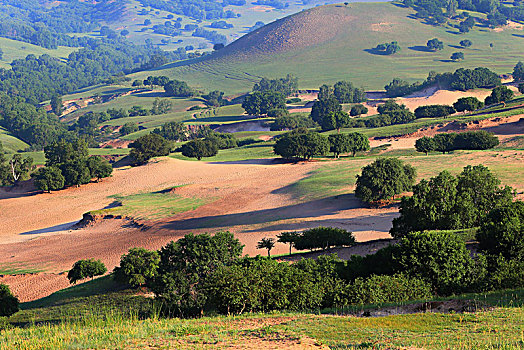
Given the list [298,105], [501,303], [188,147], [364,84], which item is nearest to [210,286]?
[501,303]

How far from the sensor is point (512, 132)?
92.4 meters

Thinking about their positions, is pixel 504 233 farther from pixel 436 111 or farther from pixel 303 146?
pixel 436 111

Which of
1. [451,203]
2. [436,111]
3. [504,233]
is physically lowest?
[504,233]

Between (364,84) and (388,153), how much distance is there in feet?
368

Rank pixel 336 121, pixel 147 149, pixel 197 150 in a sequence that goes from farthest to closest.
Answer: pixel 336 121 → pixel 197 150 → pixel 147 149

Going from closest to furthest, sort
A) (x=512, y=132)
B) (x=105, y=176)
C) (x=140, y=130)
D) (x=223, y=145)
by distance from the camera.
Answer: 1. (x=105, y=176)
2. (x=512, y=132)
3. (x=223, y=145)
4. (x=140, y=130)

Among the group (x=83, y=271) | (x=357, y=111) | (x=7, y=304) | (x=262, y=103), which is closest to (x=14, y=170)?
(x=83, y=271)

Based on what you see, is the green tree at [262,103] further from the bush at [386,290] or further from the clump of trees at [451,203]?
the bush at [386,290]

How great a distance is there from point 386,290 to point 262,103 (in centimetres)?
13786

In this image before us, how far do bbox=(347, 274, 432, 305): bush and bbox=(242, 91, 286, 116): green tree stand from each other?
5336 inches

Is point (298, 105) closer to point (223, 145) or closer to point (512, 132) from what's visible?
point (223, 145)

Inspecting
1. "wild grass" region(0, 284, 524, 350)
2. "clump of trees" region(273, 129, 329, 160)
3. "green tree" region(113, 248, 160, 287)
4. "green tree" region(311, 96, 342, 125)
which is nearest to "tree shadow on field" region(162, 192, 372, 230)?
"green tree" region(113, 248, 160, 287)

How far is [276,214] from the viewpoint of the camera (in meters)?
58.8

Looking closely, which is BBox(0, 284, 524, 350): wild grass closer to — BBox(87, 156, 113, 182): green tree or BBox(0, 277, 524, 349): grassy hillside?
BBox(0, 277, 524, 349): grassy hillside
